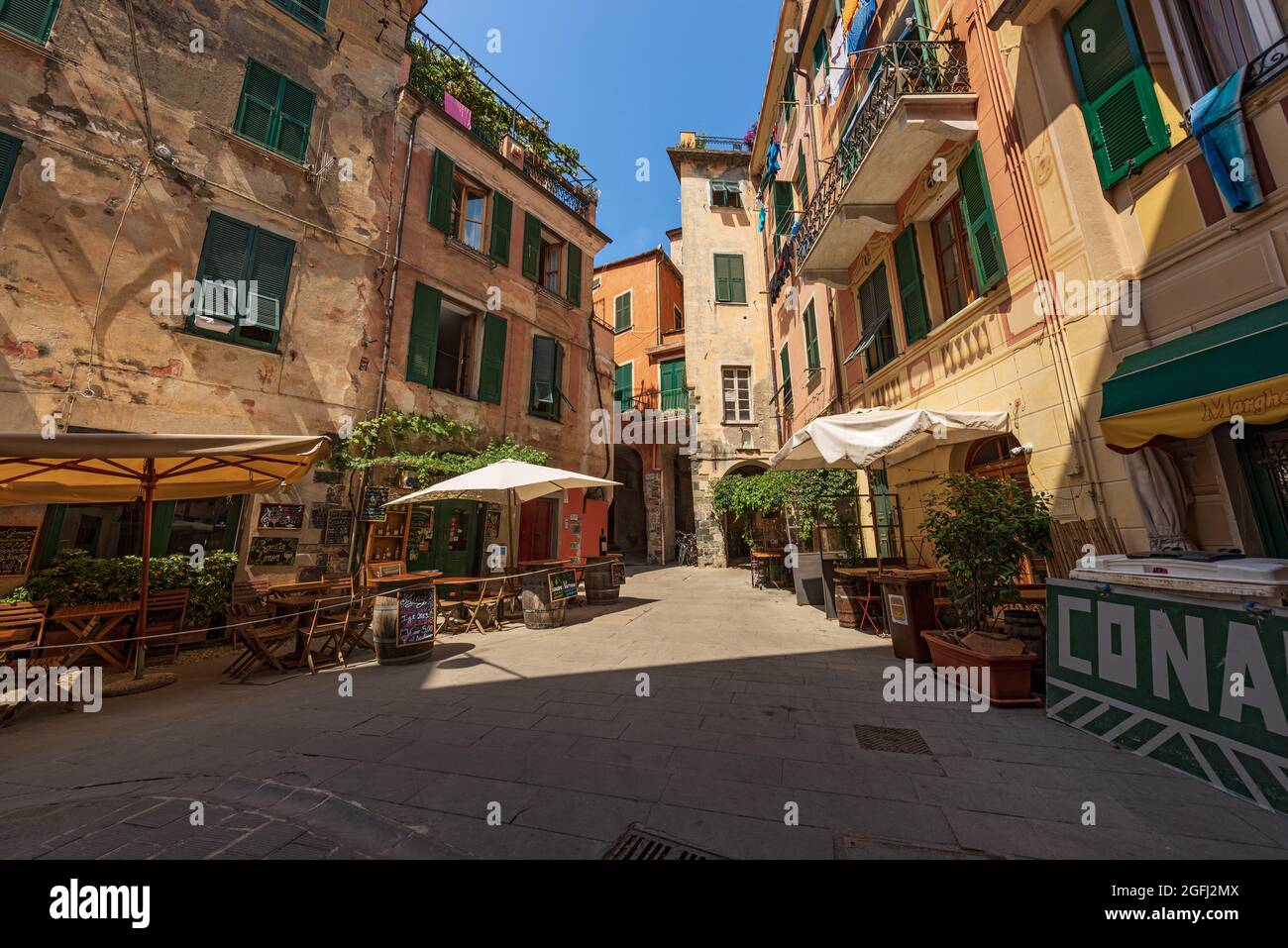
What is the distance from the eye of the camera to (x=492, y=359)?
11.3 metres

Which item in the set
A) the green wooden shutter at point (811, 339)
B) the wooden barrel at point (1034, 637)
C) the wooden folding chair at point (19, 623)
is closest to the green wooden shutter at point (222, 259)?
the wooden folding chair at point (19, 623)

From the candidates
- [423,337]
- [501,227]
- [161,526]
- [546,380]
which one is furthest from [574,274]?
[161,526]

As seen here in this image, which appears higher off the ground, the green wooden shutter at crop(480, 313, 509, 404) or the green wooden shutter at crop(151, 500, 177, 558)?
the green wooden shutter at crop(480, 313, 509, 404)

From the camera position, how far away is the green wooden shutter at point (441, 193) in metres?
10.4

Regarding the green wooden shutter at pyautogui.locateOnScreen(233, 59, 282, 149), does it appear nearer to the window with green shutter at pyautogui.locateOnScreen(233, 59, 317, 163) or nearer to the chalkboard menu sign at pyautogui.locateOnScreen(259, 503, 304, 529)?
the window with green shutter at pyautogui.locateOnScreen(233, 59, 317, 163)

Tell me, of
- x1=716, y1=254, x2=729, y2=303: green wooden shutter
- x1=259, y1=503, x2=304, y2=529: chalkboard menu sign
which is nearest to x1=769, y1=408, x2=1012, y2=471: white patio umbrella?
x1=259, y1=503, x2=304, y2=529: chalkboard menu sign

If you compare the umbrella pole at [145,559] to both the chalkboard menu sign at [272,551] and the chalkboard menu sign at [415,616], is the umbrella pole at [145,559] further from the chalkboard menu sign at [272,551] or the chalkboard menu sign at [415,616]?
the chalkboard menu sign at [415,616]

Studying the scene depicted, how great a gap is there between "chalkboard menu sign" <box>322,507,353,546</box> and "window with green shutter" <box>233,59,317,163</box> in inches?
250

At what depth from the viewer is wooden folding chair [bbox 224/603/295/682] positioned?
519 cm

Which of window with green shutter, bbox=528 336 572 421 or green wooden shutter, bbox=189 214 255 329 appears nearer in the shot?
green wooden shutter, bbox=189 214 255 329

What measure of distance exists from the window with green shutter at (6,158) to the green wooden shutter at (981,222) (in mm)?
12734

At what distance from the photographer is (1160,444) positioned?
4.42m
